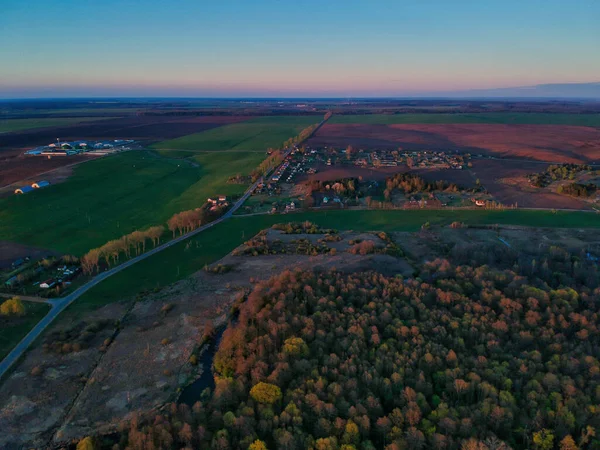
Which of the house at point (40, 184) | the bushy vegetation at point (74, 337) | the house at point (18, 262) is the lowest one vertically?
the bushy vegetation at point (74, 337)

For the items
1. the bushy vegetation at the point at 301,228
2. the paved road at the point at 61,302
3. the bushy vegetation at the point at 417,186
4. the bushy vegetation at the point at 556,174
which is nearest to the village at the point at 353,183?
the bushy vegetation at the point at 417,186

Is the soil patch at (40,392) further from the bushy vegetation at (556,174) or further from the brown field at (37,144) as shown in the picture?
the bushy vegetation at (556,174)

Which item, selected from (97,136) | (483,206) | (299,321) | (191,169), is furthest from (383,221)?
(97,136)

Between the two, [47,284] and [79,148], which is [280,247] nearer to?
[47,284]

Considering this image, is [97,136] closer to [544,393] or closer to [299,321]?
[299,321]

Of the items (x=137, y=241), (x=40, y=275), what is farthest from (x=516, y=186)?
(x=40, y=275)
